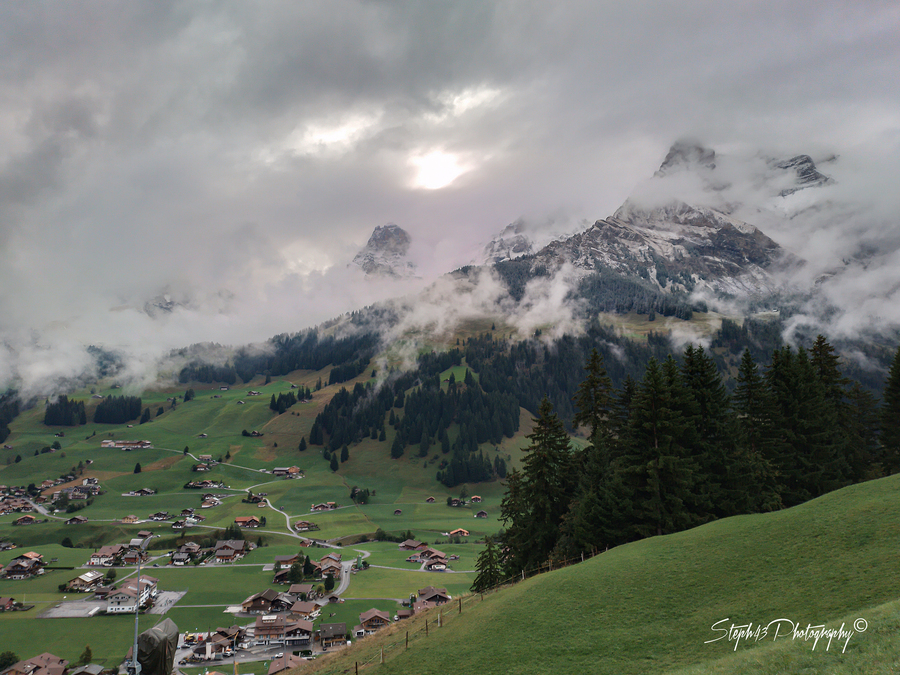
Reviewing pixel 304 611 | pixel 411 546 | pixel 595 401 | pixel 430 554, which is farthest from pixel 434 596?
pixel 595 401

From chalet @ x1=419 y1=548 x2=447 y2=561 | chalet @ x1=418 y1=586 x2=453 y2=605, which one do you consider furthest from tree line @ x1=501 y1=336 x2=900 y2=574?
chalet @ x1=419 y1=548 x2=447 y2=561

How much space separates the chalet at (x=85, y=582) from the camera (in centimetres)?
9688

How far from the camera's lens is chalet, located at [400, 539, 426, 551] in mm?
132000

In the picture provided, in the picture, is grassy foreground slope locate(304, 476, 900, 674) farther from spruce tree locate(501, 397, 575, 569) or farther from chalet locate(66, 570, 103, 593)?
chalet locate(66, 570, 103, 593)

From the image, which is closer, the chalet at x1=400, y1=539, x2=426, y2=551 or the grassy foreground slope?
the grassy foreground slope

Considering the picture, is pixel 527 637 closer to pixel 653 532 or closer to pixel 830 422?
pixel 653 532

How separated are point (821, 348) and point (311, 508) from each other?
15978 cm

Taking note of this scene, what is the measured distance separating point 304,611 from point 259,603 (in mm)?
11199

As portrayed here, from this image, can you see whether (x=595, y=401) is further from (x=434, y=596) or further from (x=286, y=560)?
(x=286, y=560)

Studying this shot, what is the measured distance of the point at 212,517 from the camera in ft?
505

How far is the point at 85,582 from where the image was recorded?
97.9 meters

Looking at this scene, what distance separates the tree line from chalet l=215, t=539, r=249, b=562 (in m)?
93.6

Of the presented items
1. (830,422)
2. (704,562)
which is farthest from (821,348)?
(704,562)

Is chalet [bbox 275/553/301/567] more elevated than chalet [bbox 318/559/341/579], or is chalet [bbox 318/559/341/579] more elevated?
chalet [bbox 275/553/301/567]
